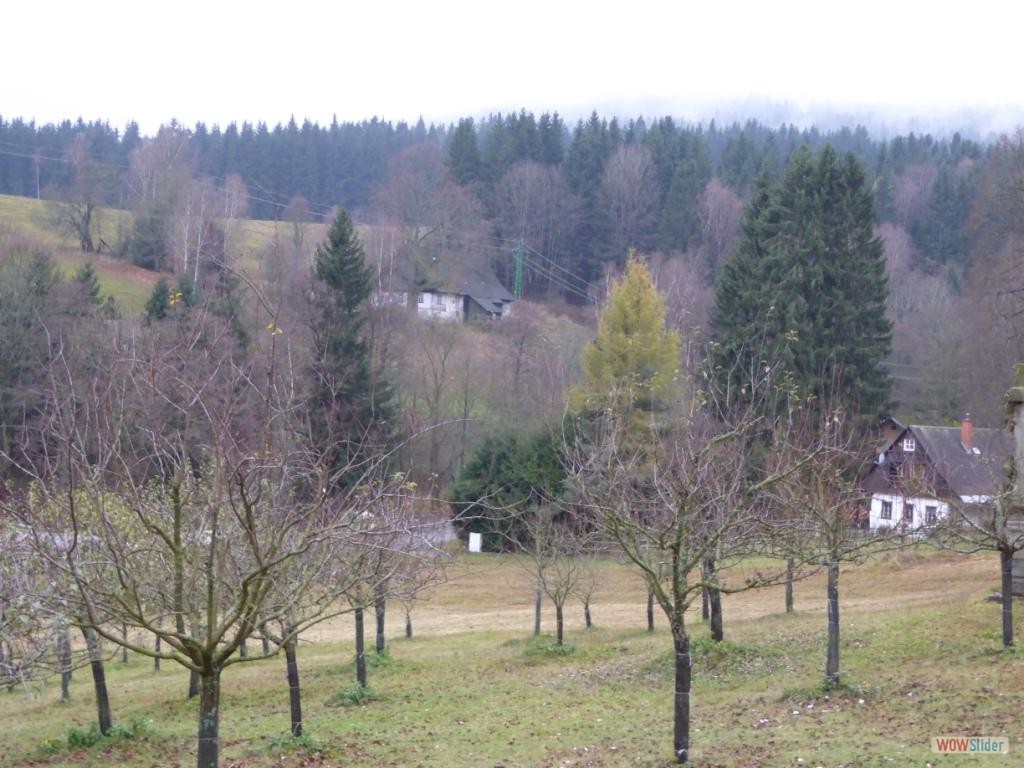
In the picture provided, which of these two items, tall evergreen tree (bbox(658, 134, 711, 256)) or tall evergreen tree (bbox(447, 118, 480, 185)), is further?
tall evergreen tree (bbox(447, 118, 480, 185))

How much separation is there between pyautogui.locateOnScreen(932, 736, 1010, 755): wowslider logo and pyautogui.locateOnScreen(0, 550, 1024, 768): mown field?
14 cm

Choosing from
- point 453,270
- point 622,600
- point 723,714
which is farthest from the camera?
point 453,270

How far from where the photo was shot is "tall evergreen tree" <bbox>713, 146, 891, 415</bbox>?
42.8 m

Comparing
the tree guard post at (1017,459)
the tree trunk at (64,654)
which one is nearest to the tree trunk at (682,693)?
the tree trunk at (64,654)

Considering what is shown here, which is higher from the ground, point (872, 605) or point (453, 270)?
point (453, 270)

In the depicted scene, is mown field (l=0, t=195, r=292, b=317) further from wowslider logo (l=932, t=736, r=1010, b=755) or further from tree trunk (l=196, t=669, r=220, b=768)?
wowslider logo (l=932, t=736, r=1010, b=755)

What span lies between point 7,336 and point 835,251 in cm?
3322

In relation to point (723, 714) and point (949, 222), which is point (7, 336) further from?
point (949, 222)

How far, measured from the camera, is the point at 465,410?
47.2 meters

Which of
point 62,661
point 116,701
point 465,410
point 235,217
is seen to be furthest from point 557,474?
point 235,217

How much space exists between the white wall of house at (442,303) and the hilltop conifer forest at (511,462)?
47 cm

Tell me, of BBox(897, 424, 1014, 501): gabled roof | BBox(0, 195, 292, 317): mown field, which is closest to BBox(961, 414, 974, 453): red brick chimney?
BBox(897, 424, 1014, 501): gabled roof

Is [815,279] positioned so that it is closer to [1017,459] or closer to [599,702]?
[1017,459]

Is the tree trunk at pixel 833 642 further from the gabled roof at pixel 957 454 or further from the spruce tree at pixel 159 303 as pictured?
the spruce tree at pixel 159 303
